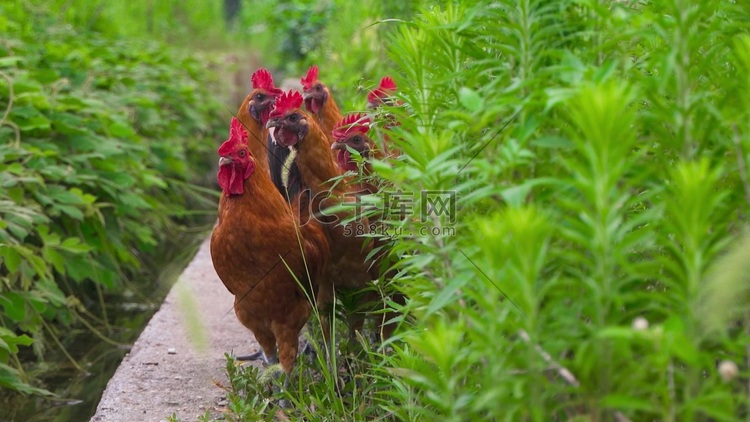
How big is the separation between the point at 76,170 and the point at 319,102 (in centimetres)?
188

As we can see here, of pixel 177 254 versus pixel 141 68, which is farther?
pixel 141 68

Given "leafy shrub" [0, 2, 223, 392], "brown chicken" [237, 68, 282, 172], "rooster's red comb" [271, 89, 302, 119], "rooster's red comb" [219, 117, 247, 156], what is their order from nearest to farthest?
1. "rooster's red comb" [219, 117, 247, 156]
2. "rooster's red comb" [271, 89, 302, 119]
3. "brown chicken" [237, 68, 282, 172]
4. "leafy shrub" [0, 2, 223, 392]

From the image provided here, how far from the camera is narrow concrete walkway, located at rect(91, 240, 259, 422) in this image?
355 cm

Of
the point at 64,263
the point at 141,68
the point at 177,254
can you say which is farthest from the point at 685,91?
the point at 141,68

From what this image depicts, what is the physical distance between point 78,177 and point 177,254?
5.56ft

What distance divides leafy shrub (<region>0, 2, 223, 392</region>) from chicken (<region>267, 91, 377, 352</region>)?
139 centimetres

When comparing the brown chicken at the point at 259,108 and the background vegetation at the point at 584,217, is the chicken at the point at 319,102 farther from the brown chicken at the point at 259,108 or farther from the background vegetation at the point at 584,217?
the background vegetation at the point at 584,217

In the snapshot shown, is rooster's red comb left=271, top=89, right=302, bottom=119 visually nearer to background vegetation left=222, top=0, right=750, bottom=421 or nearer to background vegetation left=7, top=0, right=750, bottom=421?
background vegetation left=7, top=0, right=750, bottom=421

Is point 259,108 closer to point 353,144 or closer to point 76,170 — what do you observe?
point 353,144

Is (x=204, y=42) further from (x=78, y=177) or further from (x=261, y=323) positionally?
(x=261, y=323)

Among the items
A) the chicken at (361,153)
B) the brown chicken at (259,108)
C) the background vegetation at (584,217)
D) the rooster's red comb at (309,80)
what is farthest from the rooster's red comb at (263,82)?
the background vegetation at (584,217)

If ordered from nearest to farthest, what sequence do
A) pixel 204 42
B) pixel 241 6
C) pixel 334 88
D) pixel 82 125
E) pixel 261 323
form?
pixel 261 323 → pixel 82 125 → pixel 334 88 → pixel 204 42 → pixel 241 6

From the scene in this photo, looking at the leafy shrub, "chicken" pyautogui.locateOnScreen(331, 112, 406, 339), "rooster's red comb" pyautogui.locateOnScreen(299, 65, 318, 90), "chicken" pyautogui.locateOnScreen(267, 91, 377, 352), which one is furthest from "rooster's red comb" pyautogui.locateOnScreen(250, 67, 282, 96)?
the leafy shrub

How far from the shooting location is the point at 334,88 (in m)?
7.90
